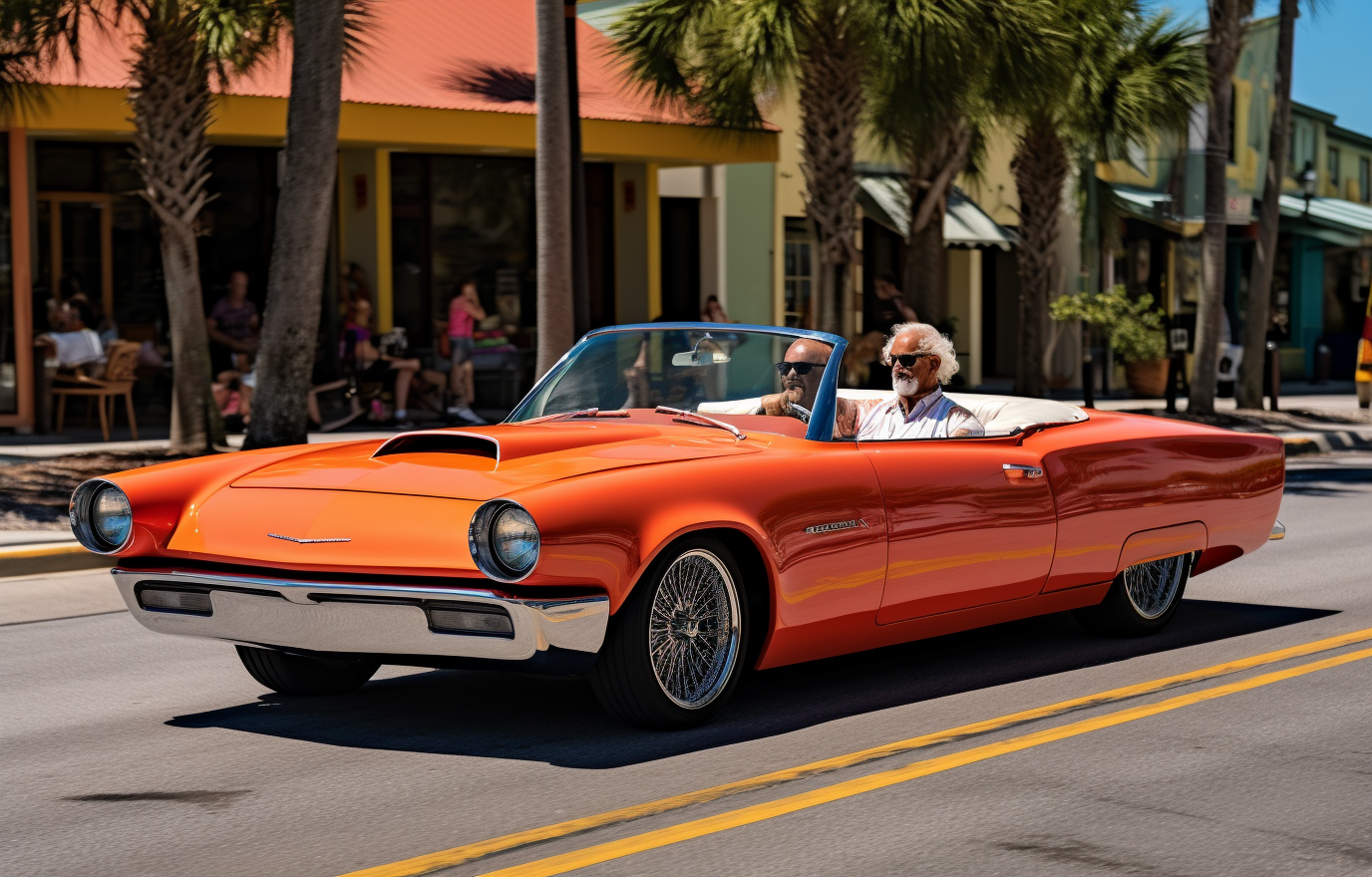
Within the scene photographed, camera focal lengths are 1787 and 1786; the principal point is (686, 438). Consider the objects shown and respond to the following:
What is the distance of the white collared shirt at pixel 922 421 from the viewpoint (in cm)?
729

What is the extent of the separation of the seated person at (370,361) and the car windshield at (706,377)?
44.5 feet

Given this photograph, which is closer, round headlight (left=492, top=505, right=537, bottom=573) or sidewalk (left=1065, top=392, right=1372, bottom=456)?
round headlight (left=492, top=505, right=537, bottom=573)

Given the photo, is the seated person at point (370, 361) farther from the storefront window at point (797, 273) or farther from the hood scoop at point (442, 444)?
the hood scoop at point (442, 444)

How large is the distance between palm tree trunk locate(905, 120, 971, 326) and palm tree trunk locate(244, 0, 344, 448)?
10.8m

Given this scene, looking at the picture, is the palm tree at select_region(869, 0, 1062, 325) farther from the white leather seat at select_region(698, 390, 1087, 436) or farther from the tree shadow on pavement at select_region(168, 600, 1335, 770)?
the tree shadow on pavement at select_region(168, 600, 1335, 770)

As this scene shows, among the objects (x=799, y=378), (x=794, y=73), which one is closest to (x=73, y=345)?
(x=794, y=73)

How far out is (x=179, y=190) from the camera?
15.8 m

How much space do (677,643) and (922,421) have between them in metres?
2.01

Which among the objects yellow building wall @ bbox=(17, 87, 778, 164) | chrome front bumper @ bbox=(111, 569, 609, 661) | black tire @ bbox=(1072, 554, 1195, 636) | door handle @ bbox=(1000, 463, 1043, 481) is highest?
yellow building wall @ bbox=(17, 87, 778, 164)

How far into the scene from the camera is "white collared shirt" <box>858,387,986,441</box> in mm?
7285

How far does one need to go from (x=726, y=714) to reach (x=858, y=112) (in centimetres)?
1373

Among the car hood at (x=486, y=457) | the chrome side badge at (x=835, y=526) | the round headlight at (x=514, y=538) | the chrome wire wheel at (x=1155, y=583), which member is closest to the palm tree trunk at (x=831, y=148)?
the chrome wire wheel at (x=1155, y=583)

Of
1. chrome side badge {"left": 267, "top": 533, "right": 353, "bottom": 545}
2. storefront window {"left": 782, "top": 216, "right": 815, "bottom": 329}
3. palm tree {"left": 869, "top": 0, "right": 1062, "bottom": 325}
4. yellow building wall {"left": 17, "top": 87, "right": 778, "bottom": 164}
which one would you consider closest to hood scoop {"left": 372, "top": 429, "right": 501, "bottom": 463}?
chrome side badge {"left": 267, "top": 533, "right": 353, "bottom": 545}

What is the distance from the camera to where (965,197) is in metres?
31.8
